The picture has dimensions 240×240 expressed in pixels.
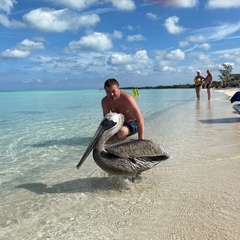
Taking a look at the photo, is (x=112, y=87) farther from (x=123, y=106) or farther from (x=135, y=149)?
(x=135, y=149)

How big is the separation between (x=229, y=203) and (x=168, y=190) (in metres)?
0.80

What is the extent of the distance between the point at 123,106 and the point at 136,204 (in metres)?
1.95

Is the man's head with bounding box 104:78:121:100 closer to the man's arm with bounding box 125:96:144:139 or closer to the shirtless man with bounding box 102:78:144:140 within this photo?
the shirtless man with bounding box 102:78:144:140

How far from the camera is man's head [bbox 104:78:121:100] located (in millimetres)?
4391

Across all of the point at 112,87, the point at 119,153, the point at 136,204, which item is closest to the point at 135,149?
the point at 119,153

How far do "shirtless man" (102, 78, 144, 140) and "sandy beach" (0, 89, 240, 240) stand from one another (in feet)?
2.69

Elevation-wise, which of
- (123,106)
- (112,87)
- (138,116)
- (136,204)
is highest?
(112,87)

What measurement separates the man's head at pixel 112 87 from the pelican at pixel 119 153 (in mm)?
742

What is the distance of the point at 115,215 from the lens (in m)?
3.06

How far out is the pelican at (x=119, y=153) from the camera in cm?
363

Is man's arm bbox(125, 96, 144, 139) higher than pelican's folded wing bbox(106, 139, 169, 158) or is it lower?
higher

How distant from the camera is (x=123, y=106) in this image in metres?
4.81

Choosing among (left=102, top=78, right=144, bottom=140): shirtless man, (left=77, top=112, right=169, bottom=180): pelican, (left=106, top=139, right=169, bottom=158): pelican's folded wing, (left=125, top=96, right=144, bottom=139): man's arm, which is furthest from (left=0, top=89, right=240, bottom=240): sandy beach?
(left=102, top=78, right=144, bottom=140): shirtless man

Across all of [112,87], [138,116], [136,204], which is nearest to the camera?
[136,204]
